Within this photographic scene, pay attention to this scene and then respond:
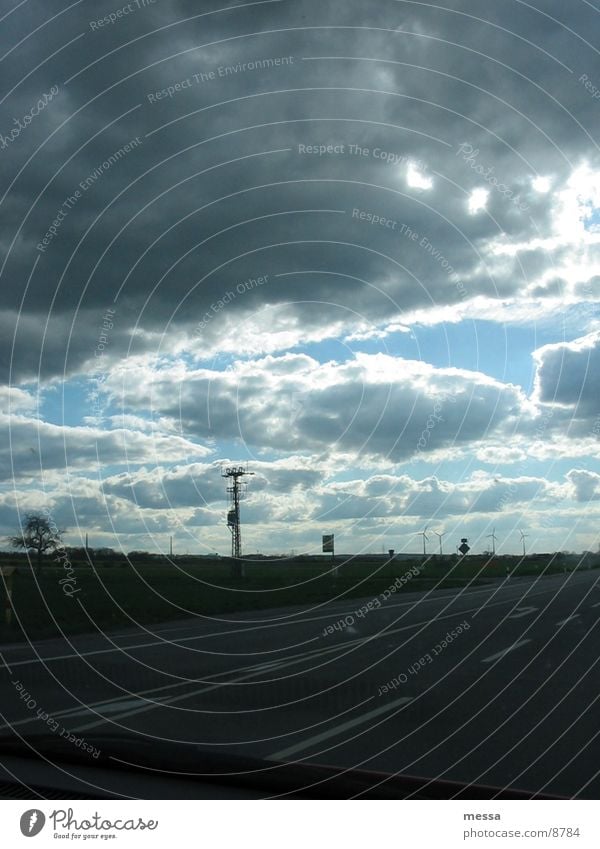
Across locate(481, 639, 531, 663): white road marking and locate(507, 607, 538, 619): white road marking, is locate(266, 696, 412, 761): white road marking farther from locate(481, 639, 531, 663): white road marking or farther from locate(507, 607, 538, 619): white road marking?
locate(507, 607, 538, 619): white road marking

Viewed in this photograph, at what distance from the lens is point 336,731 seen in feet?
24.7

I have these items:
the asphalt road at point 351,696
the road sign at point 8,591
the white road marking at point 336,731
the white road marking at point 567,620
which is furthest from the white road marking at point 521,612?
the white road marking at point 336,731

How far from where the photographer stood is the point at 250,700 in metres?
9.44

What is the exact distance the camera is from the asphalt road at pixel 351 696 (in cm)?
662

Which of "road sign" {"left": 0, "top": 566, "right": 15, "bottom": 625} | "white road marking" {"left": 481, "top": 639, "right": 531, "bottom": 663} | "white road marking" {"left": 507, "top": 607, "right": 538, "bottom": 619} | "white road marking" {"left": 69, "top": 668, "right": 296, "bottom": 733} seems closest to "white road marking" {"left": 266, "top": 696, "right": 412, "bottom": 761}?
"white road marking" {"left": 69, "top": 668, "right": 296, "bottom": 733}

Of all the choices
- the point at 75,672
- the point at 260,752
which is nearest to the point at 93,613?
the point at 75,672

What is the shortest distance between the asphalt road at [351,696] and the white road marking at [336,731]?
0.02 metres

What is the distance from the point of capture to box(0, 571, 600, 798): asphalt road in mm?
6617

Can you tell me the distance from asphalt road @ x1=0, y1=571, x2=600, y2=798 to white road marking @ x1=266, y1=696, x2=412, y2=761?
2 centimetres

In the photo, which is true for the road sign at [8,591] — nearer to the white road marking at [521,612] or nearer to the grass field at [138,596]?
the grass field at [138,596]

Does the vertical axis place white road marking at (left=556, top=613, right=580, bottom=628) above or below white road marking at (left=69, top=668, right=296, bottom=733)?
below

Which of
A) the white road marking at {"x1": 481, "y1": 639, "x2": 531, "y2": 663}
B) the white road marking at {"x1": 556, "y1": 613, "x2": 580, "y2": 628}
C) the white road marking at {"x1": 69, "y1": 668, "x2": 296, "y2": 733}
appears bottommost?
the white road marking at {"x1": 481, "y1": 639, "x2": 531, "y2": 663}

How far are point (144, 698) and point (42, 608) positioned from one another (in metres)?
18.6

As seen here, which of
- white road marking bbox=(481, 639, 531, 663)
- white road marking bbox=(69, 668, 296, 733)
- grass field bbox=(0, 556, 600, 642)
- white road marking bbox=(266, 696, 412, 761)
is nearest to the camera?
white road marking bbox=(266, 696, 412, 761)
